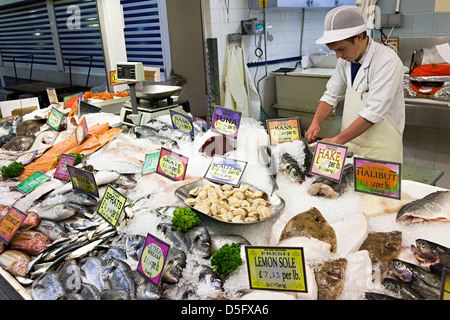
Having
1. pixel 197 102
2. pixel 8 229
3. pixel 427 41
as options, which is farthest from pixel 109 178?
pixel 197 102

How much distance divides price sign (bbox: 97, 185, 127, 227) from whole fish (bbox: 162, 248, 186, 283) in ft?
1.20

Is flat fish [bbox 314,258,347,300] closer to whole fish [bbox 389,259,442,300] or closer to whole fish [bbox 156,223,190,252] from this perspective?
whole fish [bbox 389,259,442,300]

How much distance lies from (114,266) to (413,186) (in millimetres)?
1463

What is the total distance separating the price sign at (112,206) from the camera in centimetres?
165

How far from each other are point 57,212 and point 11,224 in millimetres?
196

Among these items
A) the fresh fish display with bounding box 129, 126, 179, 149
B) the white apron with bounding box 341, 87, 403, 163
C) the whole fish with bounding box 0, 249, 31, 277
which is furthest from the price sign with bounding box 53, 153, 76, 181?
the white apron with bounding box 341, 87, 403, 163

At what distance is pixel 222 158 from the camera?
206cm

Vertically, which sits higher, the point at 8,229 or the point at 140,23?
the point at 140,23

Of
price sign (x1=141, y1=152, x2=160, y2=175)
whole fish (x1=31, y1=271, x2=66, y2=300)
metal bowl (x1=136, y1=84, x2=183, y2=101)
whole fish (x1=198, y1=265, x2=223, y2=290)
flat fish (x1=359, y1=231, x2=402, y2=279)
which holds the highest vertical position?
metal bowl (x1=136, y1=84, x2=183, y2=101)


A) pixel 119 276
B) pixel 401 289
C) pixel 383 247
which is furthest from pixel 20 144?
pixel 401 289

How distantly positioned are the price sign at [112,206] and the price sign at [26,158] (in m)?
1.27

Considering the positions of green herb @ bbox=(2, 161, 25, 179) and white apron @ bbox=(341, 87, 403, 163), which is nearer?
green herb @ bbox=(2, 161, 25, 179)

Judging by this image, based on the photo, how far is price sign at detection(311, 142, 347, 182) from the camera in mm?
1843

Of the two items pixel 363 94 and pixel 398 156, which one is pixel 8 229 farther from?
pixel 398 156
